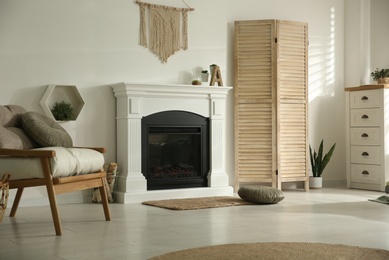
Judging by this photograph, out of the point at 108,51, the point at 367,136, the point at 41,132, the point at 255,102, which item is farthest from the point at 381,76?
the point at 41,132

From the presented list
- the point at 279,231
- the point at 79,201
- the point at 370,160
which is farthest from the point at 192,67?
the point at 279,231

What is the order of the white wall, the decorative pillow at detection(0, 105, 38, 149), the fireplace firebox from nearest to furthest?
the decorative pillow at detection(0, 105, 38, 149) → the white wall → the fireplace firebox

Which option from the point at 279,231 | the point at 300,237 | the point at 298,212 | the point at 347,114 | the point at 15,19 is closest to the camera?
the point at 300,237

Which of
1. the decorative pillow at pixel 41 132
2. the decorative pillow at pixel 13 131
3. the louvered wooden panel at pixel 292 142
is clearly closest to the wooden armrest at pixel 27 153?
the decorative pillow at pixel 13 131

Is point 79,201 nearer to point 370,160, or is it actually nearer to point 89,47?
point 89,47

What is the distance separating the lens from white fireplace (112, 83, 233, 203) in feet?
17.7

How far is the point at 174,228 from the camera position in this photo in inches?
150

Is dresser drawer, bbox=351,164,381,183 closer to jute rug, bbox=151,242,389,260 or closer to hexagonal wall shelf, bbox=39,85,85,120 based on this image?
hexagonal wall shelf, bbox=39,85,85,120

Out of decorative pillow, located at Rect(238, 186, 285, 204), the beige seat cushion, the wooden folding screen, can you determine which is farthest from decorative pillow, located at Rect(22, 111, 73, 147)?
the wooden folding screen

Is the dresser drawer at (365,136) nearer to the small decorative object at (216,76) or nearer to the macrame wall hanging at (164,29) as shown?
the small decorative object at (216,76)

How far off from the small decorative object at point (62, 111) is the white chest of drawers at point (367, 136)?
321cm

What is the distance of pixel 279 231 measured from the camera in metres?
3.67

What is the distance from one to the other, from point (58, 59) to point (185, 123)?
1.37m

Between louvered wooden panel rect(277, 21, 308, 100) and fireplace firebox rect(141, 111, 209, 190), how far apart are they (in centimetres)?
103
